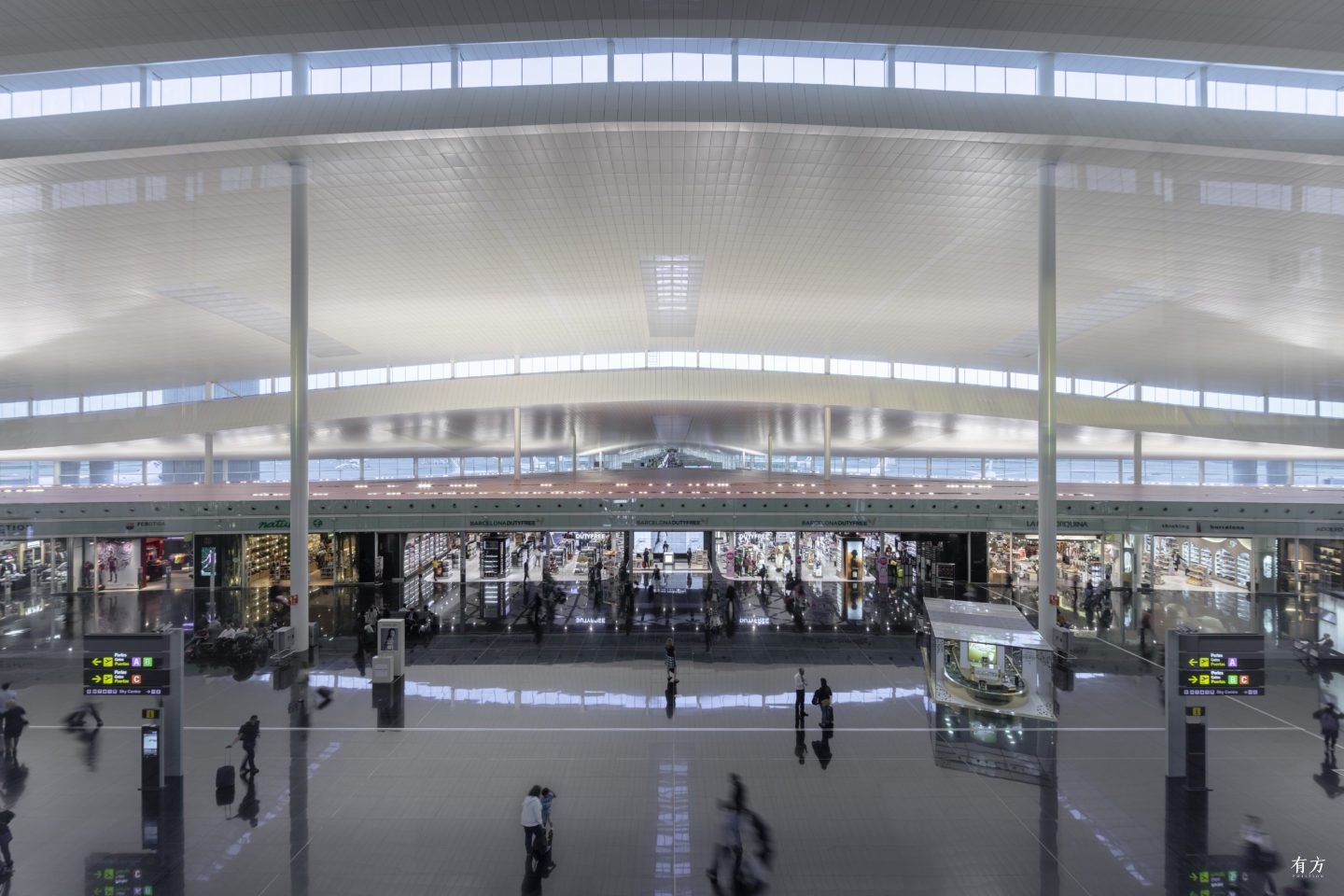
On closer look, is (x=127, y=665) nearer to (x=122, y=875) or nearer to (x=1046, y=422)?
(x=122, y=875)

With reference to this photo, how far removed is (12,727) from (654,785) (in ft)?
30.2

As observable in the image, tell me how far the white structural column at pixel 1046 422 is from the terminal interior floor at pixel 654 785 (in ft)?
8.29

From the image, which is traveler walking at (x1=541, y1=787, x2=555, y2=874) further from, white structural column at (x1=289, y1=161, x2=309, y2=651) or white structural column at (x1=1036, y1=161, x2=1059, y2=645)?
white structural column at (x1=1036, y1=161, x2=1059, y2=645)

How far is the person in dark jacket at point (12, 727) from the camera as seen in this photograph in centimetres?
952

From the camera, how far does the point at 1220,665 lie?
8.79m

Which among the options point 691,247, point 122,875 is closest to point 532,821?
point 122,875

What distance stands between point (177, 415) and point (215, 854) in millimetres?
30701

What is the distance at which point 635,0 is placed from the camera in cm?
1088

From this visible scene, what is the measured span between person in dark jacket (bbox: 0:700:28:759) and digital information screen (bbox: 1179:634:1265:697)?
16.0 meters

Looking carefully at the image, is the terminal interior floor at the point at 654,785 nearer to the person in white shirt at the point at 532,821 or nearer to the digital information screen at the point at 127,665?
the person in white shirt at the point at 532,821

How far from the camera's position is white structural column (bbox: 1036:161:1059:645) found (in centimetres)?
1543

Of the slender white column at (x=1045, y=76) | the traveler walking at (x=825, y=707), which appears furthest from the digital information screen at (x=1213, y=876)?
the slender white column at (x=1045, y=76)

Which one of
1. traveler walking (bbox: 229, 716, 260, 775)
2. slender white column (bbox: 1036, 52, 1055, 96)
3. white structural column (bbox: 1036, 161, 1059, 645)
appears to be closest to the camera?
traveler walking (bbox: 229, 716, 260, 775)

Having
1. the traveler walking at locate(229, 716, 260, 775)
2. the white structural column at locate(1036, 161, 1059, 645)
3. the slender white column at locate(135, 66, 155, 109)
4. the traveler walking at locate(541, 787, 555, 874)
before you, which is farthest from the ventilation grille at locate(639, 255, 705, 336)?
the traveler walking at locate(541, 787, 555, 874)
